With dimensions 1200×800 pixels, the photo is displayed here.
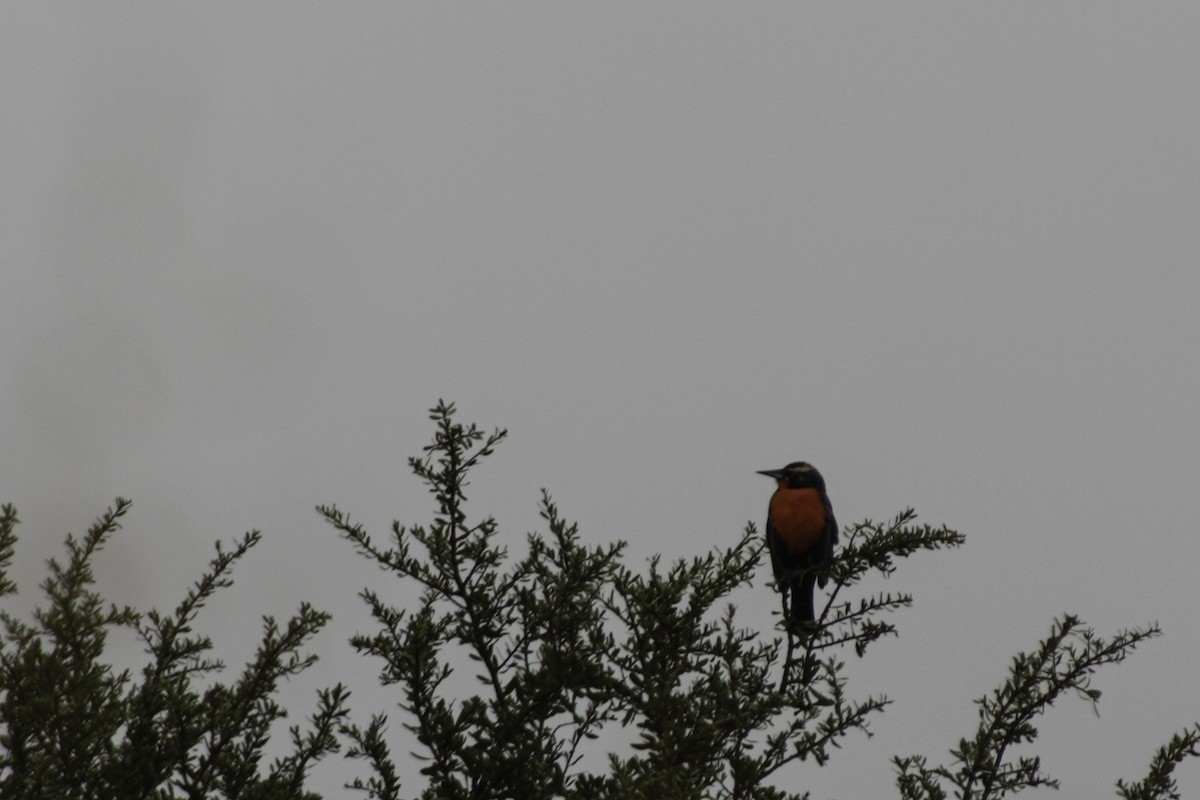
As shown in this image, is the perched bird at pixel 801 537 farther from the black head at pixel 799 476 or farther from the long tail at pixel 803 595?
the black head at pixel 799 476

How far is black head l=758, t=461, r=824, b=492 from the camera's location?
6957 millimetres

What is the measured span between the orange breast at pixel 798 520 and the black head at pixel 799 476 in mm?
327

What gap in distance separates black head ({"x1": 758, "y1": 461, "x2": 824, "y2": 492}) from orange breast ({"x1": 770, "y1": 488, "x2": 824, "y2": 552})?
0.33m

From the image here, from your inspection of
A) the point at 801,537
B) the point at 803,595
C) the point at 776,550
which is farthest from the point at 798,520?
the point at 803,595

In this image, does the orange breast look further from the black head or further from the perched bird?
the black head

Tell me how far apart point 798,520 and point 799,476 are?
24.1 inches

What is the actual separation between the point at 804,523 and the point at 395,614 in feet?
11.2

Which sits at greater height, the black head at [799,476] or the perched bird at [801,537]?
the black head at [799,476]

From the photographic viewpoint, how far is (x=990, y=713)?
3.63 metres

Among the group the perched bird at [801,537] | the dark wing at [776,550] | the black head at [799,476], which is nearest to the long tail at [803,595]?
the perched bird at [801,537]

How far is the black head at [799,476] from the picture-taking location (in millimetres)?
6957

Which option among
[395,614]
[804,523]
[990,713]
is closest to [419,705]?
[395,614]

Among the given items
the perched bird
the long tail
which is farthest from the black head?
the long tail

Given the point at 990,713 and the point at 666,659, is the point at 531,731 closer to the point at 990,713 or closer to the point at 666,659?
the point at 666,659
